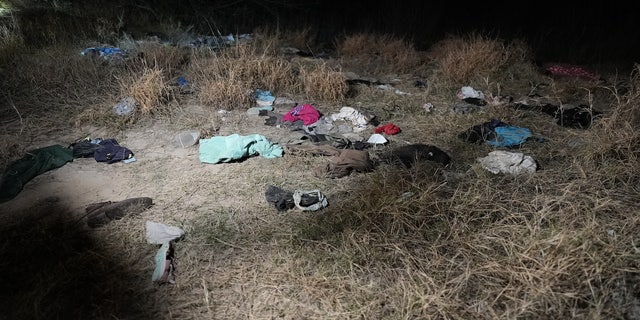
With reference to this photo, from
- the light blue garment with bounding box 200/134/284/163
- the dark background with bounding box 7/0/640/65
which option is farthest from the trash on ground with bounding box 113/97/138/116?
the dark background with bounding box 7/0/640/65

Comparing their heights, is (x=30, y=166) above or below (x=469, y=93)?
above

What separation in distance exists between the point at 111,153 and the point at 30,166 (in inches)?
18.9

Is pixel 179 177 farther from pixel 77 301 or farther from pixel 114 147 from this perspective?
pixel 77 301

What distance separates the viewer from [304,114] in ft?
11.7

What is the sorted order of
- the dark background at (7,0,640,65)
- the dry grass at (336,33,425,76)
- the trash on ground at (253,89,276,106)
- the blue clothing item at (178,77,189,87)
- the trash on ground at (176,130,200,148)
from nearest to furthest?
the trash on ground at (176,130,200,148) → the trash on ground at (253,89,276,106) → the blue clothing item at (178,77,189,87) → the dry grass at (336,33,425,76) → the dark background at (7,0,640,65)

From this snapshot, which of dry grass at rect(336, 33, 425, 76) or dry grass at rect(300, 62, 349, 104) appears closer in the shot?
dry grass at rect(300, 62, 349, 104)

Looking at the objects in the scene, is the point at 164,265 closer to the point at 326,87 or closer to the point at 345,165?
the point at 345,165

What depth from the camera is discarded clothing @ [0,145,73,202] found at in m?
2.38

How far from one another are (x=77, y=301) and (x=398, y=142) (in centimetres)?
238

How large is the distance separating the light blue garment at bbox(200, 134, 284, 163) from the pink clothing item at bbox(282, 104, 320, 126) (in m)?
0.58

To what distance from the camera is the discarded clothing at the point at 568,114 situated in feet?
11.0

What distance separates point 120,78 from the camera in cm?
362

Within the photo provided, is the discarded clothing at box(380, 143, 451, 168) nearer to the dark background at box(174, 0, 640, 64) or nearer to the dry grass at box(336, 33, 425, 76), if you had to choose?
the dry grass at box(336, 33, 425, 76)

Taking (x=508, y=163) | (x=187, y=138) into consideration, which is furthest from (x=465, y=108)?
(x=187, y=138)
